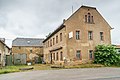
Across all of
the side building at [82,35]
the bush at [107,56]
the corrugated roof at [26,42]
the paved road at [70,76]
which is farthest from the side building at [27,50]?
the paved road at [70,76]

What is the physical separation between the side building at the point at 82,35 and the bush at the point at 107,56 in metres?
1.17

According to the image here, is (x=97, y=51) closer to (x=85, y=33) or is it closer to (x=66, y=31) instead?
(x=85, y=33)

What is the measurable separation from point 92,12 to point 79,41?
18.6 feet

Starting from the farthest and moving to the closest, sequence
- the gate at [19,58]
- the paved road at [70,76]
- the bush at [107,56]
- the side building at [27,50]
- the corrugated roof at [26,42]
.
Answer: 1. the corrugated roof at [26,42]
2. the side building at [27,50]
3. the gate at [19,58]
4. the bush at [107,56]
5. the paved road at [70,76]

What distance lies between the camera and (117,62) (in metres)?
28.4

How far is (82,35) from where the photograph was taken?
29.1 metres

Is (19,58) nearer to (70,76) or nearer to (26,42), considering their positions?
(26,42)

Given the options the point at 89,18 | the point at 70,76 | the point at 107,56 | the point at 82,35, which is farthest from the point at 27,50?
the point at 70,76

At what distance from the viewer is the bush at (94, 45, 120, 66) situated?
27.7 m

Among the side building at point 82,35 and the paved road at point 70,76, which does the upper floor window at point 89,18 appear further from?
the paved road at point 70,76

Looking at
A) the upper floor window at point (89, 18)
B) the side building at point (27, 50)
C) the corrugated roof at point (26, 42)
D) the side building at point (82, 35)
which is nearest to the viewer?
the side building at point (82, 35)

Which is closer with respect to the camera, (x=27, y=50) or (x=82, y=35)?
(x=82, y=35)

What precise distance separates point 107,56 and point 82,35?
5068mm

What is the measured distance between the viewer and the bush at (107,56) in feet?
91.0
